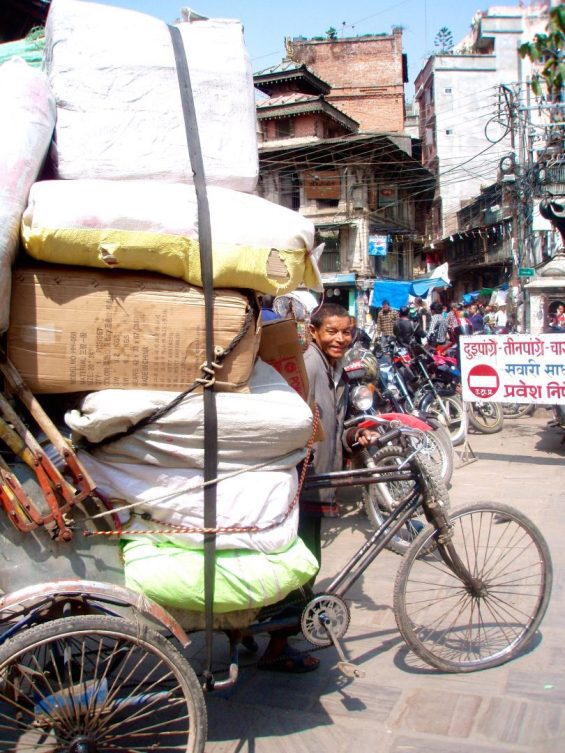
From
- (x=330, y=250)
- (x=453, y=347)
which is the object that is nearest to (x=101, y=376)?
(x=453, y=347)

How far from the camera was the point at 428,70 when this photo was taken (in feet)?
172

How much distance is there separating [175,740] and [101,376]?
4.83 ft

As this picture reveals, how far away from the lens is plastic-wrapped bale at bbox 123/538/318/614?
2346mm

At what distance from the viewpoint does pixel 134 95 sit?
2443 mm

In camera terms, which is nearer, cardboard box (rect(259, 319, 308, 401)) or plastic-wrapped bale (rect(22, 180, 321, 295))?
plastic-wrapped bale (rect(22, 180, 321, 295))

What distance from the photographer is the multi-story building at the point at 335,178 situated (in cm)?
3312

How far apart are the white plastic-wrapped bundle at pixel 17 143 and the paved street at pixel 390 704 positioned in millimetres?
1857

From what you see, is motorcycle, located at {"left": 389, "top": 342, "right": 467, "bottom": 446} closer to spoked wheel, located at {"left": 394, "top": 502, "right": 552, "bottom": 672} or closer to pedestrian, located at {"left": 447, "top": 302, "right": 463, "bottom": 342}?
spoked wheel, located at {"left": 394, "top": 502, "right": 552, "bottom": 672}

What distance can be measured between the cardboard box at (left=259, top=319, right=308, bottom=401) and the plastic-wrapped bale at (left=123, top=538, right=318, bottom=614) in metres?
0.89

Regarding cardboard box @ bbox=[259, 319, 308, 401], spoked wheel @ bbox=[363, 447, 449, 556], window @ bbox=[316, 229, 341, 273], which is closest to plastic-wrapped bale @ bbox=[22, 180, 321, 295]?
cardboard box @ bbox=[259, 319, 308, 401]

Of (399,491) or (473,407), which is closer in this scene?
(399,491)

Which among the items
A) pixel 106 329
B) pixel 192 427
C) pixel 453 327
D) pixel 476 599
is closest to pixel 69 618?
pixel 192 427

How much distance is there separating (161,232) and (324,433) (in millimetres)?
1455

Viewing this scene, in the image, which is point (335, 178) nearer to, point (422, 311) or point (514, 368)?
point (422, 311)
